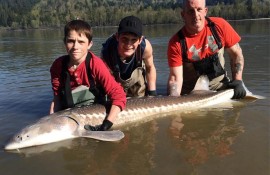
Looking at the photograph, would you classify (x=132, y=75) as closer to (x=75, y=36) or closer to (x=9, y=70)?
(x=75, y=36)

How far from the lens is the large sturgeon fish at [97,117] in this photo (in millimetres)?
4505

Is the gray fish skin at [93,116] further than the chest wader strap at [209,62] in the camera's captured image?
No

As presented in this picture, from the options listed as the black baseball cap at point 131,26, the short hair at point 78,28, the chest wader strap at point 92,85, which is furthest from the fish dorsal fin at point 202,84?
the short hair at point 78,28

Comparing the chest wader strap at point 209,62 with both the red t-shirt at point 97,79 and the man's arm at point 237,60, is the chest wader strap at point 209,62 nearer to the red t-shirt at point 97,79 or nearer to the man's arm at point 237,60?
the man's arm at point 237,60

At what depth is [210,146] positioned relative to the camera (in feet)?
14.0

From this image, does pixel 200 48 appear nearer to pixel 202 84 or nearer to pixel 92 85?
pixel 202 84

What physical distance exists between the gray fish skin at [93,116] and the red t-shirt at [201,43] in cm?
70

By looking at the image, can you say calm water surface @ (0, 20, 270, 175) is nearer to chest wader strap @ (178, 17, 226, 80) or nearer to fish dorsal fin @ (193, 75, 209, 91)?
fish dorsal fin @ (193, 75, 209, 91)

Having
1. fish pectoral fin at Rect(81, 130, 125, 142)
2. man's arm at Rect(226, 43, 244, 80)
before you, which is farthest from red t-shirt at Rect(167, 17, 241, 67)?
fish pectoral fin at Rect(81, 130, 125, 142)

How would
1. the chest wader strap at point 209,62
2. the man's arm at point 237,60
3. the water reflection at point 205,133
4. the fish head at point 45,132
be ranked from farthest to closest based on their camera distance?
the man's arm at point 237,60 → the chest wader strap at point 209,62 → the fish head at point 45,132 → the water reflection at point 205,133

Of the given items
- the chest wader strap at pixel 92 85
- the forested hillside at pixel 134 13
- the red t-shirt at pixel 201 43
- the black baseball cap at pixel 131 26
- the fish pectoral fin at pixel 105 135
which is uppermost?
the black baseball cap at pixel 131 26

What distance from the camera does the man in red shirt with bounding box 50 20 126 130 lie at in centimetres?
485

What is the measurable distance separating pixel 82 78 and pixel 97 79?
0.81ft

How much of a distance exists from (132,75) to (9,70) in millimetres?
7726
